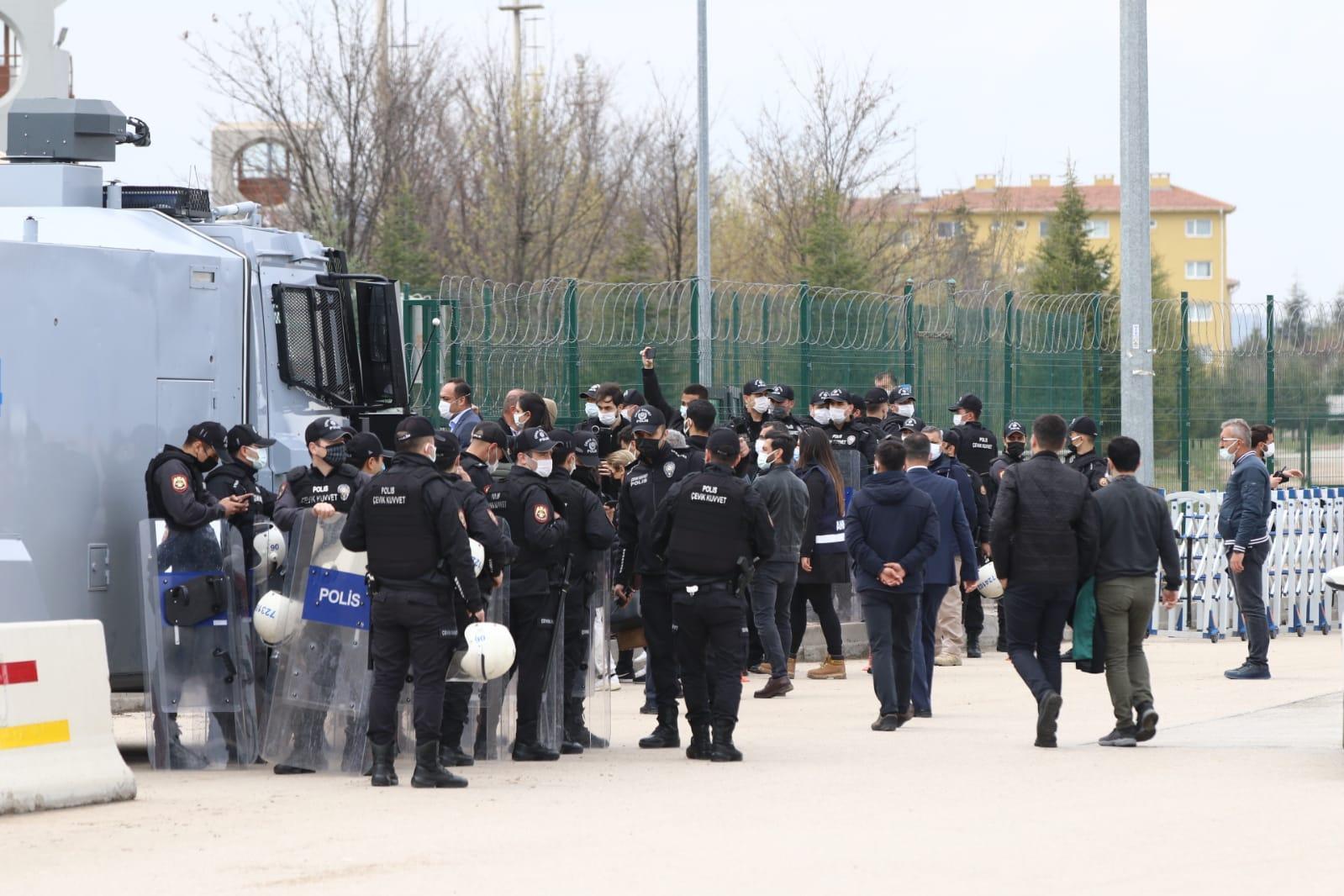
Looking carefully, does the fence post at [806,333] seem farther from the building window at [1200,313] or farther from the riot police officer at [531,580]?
the riot police officer at [531,580]

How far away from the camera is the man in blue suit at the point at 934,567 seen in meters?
12.4

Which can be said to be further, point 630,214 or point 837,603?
point 630,214

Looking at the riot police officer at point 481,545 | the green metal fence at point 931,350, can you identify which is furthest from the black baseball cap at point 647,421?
the green metal fence at point 931,350

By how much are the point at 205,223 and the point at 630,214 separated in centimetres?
2390

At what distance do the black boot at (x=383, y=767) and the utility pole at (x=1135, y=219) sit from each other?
854 cm

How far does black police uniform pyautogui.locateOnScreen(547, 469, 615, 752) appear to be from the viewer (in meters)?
10.8

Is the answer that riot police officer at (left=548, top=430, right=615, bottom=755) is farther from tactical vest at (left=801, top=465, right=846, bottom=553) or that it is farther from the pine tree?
the pine tree

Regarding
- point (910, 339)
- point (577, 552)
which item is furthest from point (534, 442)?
point (910, 339)

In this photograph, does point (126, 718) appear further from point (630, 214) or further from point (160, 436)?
point (630, 214)

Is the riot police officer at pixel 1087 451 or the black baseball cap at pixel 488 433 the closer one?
the black baseball cap at pixel 488 433

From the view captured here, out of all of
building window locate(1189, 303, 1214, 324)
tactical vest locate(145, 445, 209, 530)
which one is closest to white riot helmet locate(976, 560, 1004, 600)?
tactical vest locate(145, 445, 209, 530)

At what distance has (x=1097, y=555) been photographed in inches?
440

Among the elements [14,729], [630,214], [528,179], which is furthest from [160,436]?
[630,214]

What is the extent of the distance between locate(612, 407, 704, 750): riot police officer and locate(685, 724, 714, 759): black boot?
1.45ft
